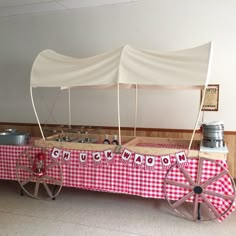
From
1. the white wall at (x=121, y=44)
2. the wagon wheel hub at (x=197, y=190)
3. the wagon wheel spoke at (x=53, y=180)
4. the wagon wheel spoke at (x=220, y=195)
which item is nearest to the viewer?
the wagon wheel spoke at (x=220, y=195)

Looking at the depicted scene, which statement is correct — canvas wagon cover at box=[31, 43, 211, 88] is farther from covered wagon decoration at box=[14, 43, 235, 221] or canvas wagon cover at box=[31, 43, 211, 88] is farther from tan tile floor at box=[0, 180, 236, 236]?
tan tile floor at box=[0, 180, 236, 236]

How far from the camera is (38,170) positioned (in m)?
3.49

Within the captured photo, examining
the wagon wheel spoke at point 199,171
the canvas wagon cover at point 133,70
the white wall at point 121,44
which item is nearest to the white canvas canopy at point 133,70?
the canvas wagon cover at point 133,70

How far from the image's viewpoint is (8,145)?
146 inches

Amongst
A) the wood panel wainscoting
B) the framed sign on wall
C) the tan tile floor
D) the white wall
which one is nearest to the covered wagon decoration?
the tan tile floor

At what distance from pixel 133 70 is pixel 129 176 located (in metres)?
1.27

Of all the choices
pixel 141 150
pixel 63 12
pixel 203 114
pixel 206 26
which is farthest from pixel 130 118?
pixel 63 12

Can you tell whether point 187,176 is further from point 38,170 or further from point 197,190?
point 38,170

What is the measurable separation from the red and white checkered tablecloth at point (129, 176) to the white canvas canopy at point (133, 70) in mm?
883

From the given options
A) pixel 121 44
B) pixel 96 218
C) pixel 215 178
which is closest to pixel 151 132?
pixel 121 44

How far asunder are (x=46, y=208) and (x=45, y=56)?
2.04m

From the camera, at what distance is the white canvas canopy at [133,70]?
2.85 meters

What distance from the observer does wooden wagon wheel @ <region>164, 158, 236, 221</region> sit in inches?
112

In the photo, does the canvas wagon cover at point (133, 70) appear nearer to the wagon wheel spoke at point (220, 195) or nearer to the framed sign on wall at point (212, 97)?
the wagon wheel spoke at point (220, 195)
